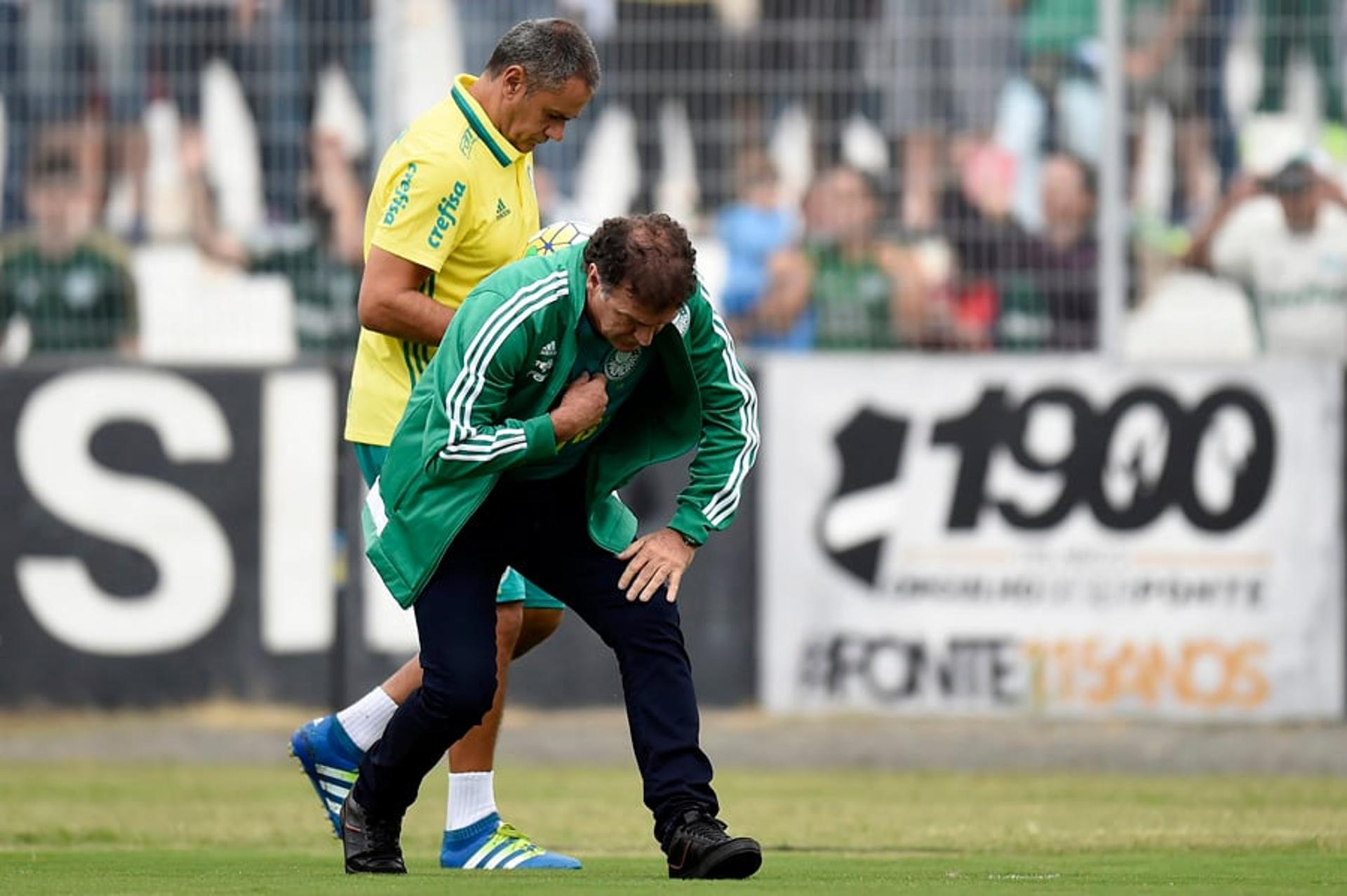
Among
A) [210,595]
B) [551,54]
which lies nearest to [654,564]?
[551,54]

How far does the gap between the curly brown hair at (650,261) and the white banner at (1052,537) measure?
19.3ft

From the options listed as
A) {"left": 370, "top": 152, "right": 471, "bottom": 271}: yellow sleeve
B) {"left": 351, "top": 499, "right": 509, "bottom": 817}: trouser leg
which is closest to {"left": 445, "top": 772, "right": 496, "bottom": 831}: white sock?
{"left": 351, "top": 499, "right": 509, "bottom": 817}: trouser leg

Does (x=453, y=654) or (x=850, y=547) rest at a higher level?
(x=453, y=654)

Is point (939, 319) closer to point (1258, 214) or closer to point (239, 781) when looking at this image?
point (1258, 214)

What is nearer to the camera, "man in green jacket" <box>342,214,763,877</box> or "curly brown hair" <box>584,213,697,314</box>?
"curly brown hair" <box>584,213,697,314</box>

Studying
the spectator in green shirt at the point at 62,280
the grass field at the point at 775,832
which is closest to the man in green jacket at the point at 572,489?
the grass field at the point at 775,832

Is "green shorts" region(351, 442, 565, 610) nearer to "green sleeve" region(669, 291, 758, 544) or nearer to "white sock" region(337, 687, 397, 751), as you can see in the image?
"white sock" region(337, 687, 397, 751)

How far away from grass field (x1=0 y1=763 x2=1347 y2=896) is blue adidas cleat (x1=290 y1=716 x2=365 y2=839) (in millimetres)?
217

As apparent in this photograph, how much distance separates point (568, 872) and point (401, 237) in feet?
5.80

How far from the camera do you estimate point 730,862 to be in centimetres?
611

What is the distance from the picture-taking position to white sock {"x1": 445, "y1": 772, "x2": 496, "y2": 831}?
7.15 m

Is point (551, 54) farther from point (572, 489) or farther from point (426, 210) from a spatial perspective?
point (572, 489)

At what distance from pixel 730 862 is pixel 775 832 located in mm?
2301

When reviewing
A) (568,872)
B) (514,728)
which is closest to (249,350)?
(514,728)
